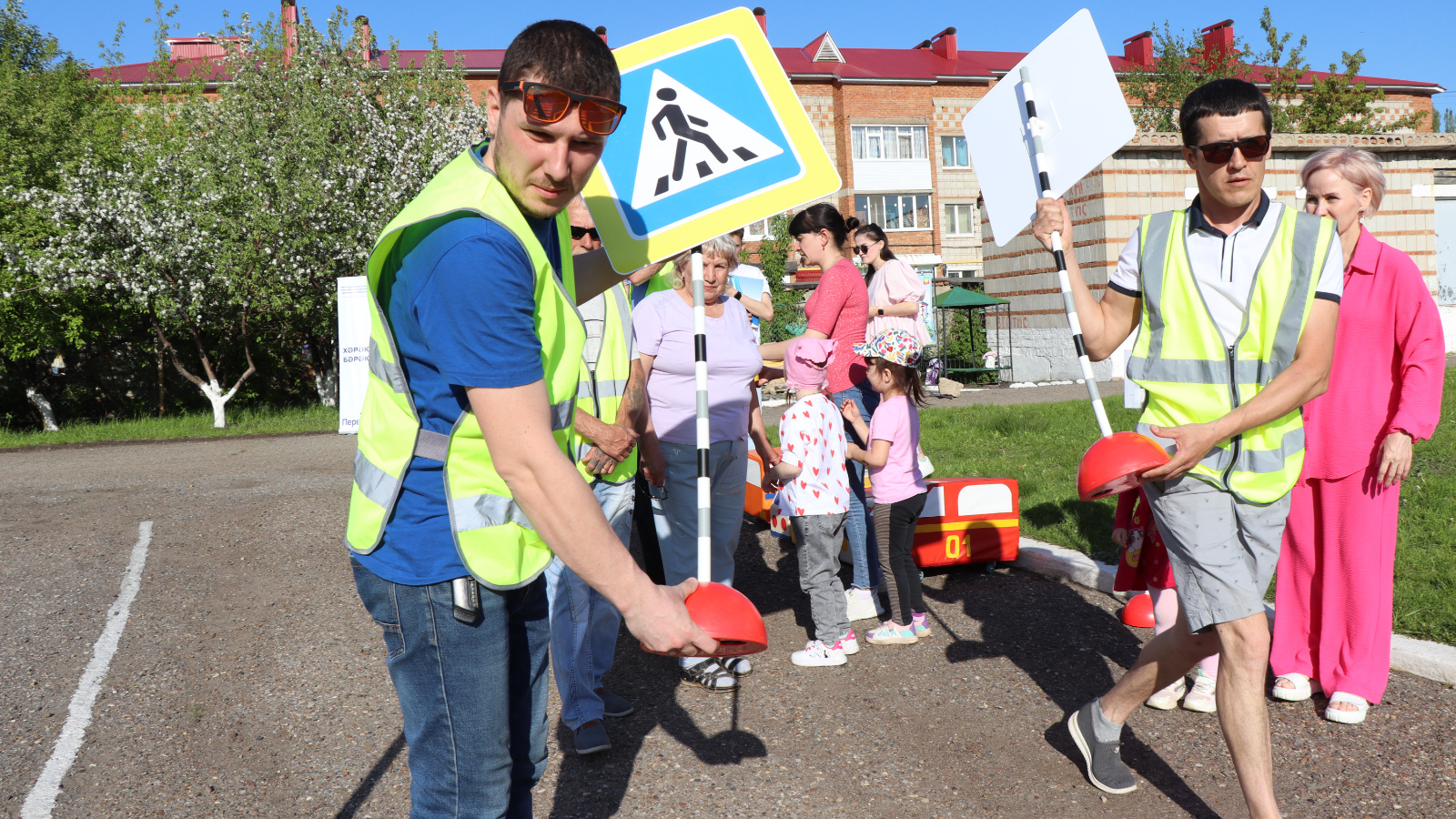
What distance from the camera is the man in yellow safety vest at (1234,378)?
2.87 m

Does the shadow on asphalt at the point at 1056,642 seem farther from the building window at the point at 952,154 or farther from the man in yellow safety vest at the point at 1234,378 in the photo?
the building window at the point at 952,154

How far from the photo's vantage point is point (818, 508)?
16.3 ft

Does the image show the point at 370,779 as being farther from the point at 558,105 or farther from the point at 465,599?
the point at 558,105

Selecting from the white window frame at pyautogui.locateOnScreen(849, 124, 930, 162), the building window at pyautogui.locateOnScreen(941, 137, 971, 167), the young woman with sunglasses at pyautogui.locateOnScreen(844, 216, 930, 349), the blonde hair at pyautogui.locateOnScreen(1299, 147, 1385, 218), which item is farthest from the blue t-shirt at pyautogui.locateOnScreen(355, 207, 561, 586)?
the building window at pyautogui.locateOnScreen(941, 137, 971, 167)

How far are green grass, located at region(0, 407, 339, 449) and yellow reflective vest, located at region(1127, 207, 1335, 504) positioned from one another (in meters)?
21.1

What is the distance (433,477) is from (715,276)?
302 cm

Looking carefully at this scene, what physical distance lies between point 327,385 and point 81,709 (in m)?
24.4

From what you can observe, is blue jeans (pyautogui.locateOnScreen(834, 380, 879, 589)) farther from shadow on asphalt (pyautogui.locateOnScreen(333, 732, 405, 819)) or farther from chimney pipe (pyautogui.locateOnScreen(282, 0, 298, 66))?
chimney pipe (pyautogui.locateOnScreen(282, 0, 298, 66))

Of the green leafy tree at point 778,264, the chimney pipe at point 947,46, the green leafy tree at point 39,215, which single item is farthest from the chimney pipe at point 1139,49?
the green leafy tree at point 39,215

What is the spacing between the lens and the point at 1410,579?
5.18m

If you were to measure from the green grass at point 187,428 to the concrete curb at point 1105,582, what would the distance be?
18.6 meters

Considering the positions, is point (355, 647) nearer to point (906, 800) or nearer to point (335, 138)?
point (906, 800)

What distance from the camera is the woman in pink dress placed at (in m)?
3.95

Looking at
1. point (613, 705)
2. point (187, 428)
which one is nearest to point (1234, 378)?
point (613, 705)
